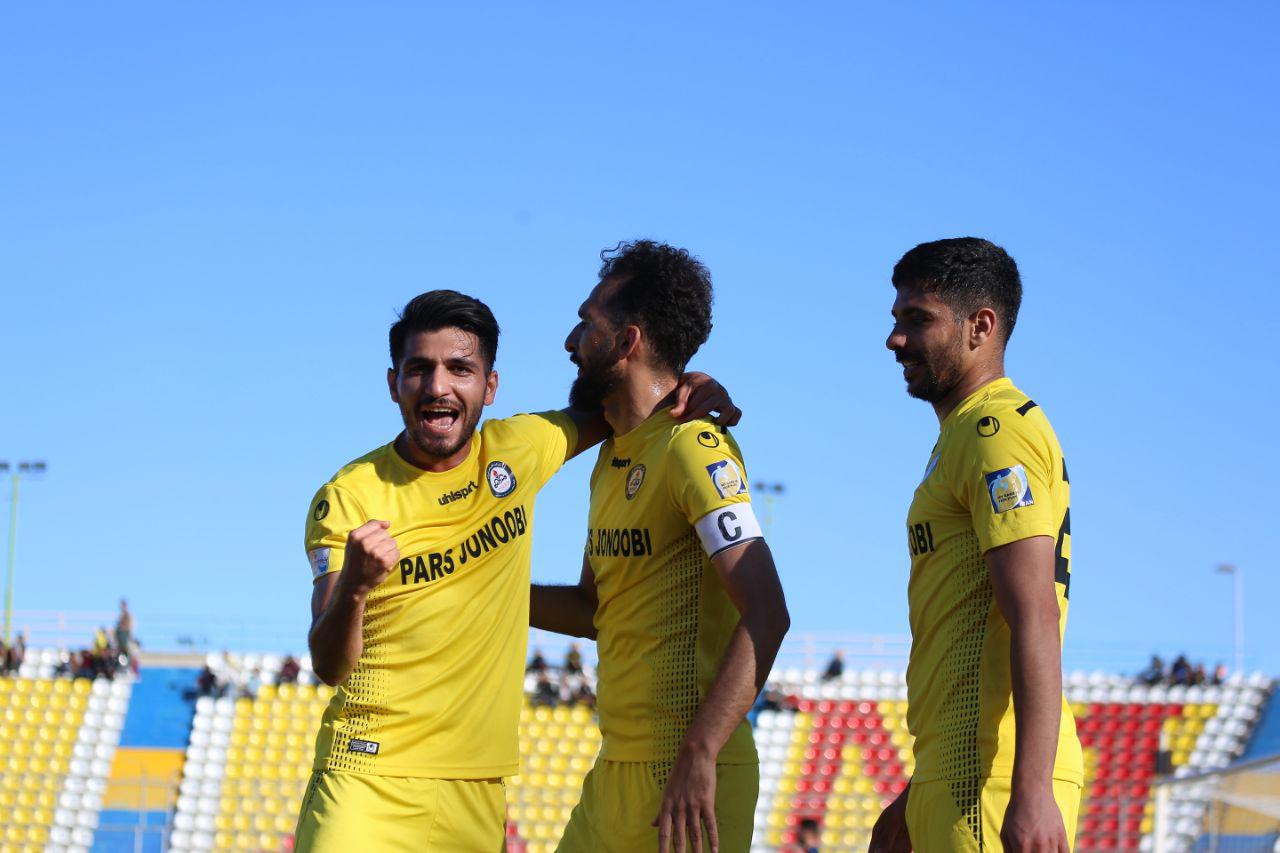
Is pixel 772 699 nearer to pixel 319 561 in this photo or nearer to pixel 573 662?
pixel 573 662

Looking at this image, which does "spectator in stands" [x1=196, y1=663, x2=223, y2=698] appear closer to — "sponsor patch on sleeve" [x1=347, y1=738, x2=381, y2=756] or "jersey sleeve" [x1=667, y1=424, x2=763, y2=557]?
"sponsor patch on sleeve" [x1=347, y1=738, x2=381, y2=756]

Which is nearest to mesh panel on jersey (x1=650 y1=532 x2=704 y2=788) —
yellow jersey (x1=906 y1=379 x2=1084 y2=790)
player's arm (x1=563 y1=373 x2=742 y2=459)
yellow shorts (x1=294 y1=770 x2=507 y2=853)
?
player's arm (x1=563 y1=373 x2=742 y2=459)

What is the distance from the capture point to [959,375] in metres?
4.10

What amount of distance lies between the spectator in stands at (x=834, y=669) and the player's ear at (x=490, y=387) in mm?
26064

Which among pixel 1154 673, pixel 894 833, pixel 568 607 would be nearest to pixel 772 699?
pixel 1154 673

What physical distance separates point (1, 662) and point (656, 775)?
29060 mm

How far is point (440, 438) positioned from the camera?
4.86 metres

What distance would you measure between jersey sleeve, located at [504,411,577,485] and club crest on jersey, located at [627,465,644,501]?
1.73 ft

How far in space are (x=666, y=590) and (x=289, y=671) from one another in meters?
25.9

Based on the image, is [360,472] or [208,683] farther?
[208,683]

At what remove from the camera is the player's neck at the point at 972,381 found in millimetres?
4094

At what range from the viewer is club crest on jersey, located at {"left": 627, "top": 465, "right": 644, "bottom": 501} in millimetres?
4711

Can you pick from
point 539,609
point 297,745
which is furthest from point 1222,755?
point 539,609

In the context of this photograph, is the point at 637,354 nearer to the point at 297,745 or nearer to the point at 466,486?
the point at 466,486
